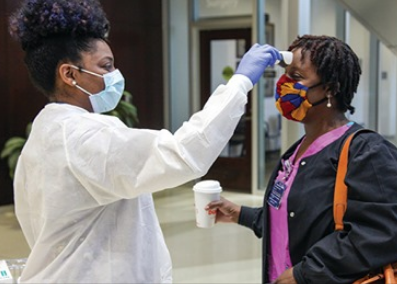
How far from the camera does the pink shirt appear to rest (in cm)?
164

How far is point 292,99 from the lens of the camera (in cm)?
172

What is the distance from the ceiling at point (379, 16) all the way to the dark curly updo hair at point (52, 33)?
3409mm

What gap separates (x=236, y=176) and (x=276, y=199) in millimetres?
5183

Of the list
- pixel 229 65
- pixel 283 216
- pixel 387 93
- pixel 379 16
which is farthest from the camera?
pixel 387 93

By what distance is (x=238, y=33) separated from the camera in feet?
22.2

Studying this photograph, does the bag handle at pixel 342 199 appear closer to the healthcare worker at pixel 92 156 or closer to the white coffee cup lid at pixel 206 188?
the healthcare worker at pixel 92 156

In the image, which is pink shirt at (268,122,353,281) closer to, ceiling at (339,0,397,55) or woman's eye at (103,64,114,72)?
woman's eye at (103,64,114,72)

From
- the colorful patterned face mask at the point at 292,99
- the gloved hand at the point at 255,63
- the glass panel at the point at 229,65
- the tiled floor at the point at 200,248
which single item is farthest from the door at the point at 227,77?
the gloved hand at the point at 255,63

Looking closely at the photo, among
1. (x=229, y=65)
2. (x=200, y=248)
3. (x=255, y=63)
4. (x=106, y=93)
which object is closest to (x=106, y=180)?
(x=106, y=93)

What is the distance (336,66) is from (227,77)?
5348mm

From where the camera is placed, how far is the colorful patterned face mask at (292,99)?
1.70 metres

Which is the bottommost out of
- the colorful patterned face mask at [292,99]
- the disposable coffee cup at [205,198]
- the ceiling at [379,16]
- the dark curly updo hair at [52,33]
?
the disposable coffee cup at [205,198]

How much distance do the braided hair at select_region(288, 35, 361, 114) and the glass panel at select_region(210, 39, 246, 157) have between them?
5.10m

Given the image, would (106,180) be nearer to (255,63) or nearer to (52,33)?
(52,33)
